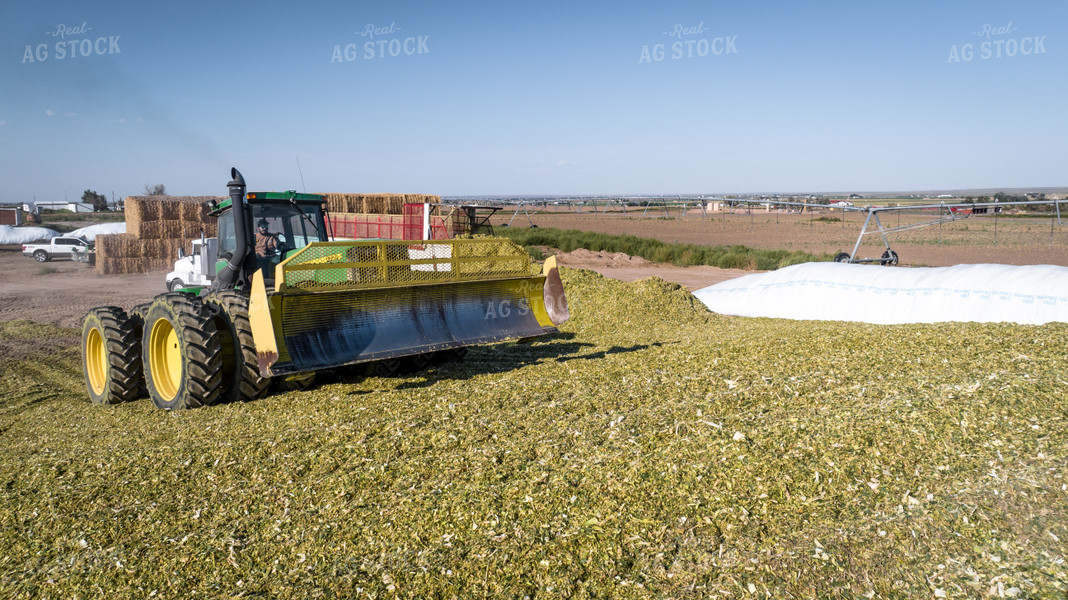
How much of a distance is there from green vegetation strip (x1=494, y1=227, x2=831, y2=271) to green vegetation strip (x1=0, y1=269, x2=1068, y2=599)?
52.9ft

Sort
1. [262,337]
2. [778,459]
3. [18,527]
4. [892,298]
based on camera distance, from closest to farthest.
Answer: [18,527], [778,459], [262,337], [892,298]

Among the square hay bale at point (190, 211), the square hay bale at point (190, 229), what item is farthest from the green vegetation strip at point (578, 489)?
the square hay bale at point (190, 211)

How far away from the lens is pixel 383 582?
3.21 metres

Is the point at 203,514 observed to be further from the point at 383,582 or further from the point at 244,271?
the point at 244,271

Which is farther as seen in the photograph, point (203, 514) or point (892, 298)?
point (892, 298)

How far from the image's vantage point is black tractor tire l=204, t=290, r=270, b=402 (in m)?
5.90

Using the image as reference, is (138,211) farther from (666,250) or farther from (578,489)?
(578,489)

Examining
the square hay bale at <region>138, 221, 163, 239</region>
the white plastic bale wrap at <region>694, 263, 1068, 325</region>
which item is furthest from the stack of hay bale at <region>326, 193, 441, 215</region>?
the white plastic bale wrap at <region>694, 263, 1068, 325</region>

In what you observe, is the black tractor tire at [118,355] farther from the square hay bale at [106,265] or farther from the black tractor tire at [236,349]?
the square hay bale at [106,265]

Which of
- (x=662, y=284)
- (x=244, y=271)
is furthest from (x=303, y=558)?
(x=662, y=284)

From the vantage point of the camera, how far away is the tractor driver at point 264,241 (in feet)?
24.1

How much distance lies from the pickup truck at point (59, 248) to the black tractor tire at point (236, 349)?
1083 inches

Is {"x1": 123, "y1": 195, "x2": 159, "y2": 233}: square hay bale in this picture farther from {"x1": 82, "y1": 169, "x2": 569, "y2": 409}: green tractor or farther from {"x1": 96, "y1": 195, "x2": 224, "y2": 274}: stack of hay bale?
{"x1": 82, "y1": 169, "x2": 569, "y2": 409}: green tractor

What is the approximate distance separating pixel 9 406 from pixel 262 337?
13.0 feet
